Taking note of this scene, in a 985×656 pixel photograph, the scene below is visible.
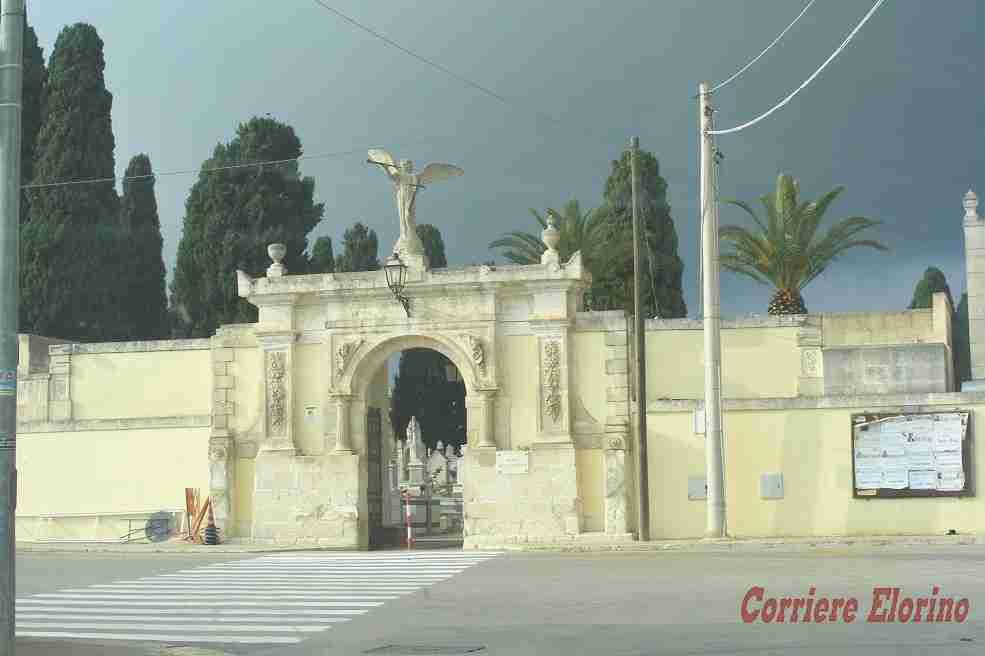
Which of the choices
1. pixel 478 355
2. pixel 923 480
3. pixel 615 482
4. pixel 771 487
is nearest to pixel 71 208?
pixel 478 355

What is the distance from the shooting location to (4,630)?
11367mm

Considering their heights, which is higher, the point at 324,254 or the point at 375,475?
the point at 324,254

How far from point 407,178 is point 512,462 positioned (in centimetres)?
688

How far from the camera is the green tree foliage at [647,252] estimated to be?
4947cm

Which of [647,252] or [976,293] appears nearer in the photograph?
[976,293]

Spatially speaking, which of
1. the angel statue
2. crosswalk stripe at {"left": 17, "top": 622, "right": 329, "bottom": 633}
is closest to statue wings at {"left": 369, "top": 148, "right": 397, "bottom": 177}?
the angel statue

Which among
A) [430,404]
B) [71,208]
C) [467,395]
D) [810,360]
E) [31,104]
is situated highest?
[31,104]

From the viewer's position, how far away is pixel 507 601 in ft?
55.8

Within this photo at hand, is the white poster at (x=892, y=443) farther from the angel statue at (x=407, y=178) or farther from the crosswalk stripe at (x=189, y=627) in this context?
the crosswalk stripe at (x=189, y=627)

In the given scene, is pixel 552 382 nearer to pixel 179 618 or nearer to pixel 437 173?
pixel 437 173

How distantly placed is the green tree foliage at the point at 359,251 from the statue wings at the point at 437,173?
37.7 m

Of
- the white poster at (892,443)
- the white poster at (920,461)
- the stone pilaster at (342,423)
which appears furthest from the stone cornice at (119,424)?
the white poster at (920,461)

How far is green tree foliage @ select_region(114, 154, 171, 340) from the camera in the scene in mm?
53781

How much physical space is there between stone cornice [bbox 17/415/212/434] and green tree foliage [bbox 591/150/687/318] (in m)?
20.3
